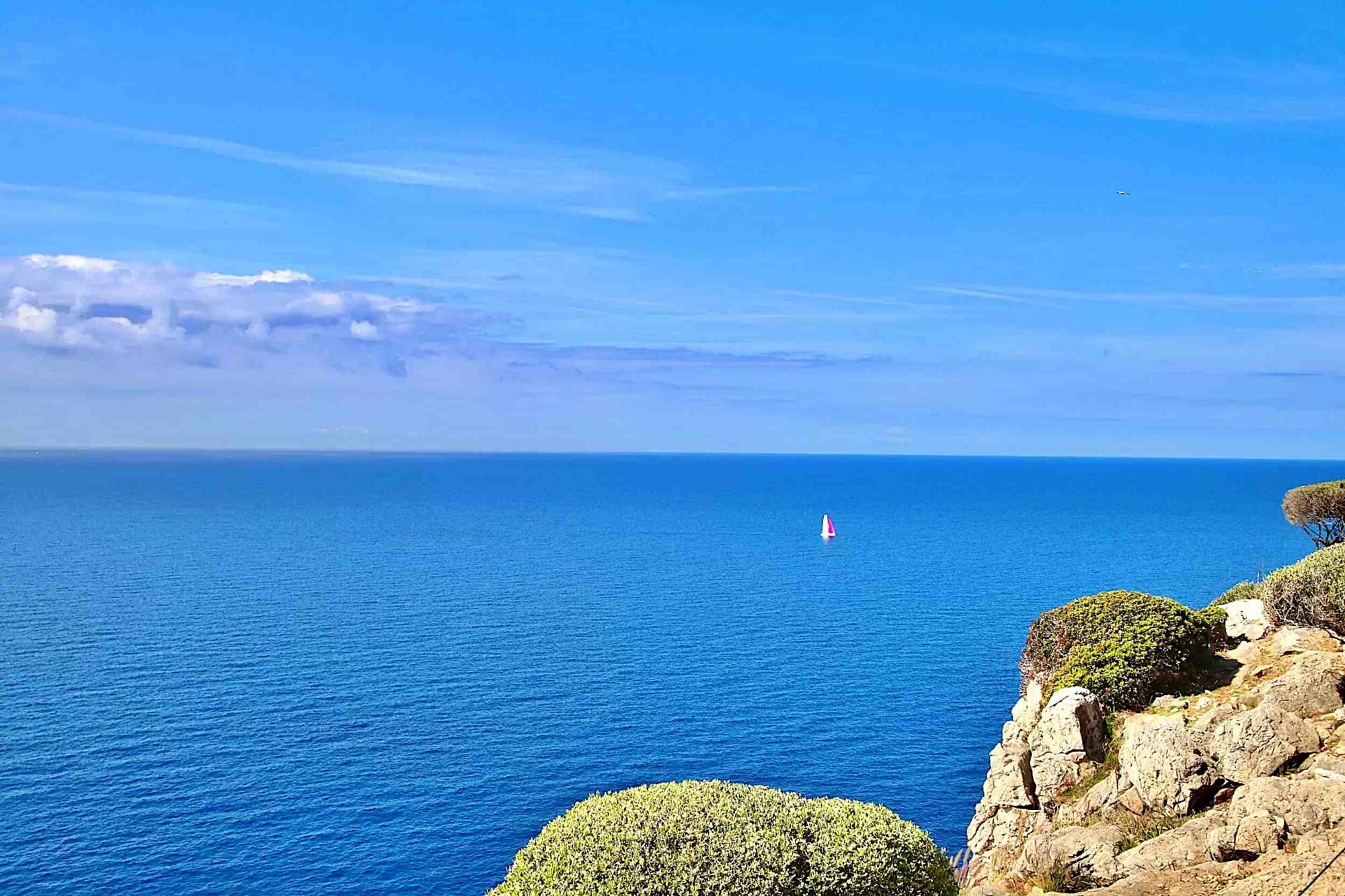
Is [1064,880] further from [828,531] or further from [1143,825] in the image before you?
[828,531]

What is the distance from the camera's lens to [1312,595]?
3105cm

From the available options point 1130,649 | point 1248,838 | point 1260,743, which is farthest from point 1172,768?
point 1130,649

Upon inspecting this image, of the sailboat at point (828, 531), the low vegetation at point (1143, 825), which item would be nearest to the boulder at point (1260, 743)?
the low vegetation at point (1143, 825)

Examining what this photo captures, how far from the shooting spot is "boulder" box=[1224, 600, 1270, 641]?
31.0m

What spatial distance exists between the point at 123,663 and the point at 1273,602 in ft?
249

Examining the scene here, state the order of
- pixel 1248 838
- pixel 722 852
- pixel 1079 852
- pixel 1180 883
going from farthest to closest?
1. pixel 1079 852
2. pixel 1248 838
3. pixel 1180 883
4. pixel 722 852

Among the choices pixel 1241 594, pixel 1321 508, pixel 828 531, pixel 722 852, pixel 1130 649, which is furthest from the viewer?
pixel 828 531

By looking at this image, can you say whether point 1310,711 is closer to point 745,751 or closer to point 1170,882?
point 1170,882

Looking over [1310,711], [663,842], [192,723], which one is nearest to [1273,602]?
[1310,711]

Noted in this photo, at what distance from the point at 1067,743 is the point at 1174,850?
8.25 metres

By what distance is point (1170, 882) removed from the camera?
1688 cm

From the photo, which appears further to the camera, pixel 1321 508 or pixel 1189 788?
pixel 1321 508

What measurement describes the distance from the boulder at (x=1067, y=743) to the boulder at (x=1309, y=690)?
419 cm

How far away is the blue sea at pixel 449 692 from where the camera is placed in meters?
47.8
